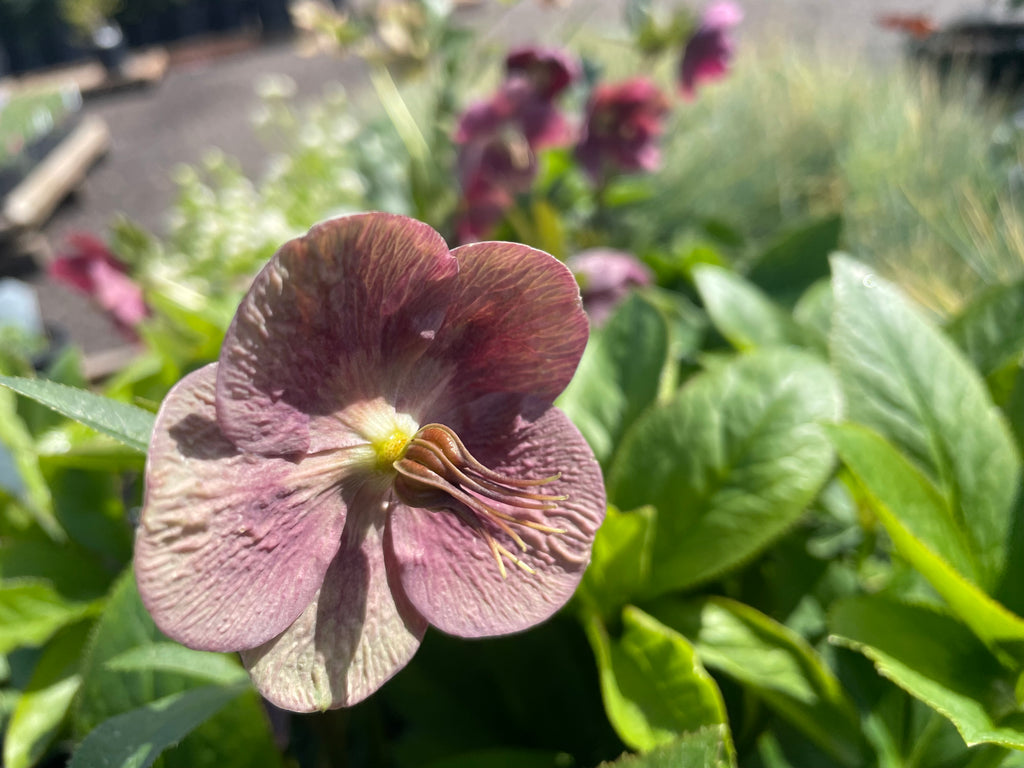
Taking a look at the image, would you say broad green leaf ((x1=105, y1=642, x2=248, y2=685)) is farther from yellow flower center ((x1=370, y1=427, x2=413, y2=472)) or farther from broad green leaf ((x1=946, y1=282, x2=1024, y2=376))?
broad green leaf ((x1=946, y1=282, x2=1024, y2=376))

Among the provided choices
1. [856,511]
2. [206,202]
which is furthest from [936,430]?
[206,202]

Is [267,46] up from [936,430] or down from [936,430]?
down

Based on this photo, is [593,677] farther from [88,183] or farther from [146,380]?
[88,183]

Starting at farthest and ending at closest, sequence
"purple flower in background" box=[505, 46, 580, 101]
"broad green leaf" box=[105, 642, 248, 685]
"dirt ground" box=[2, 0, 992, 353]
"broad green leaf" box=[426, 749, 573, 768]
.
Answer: "dirt ground" box=[2, 0, 992, 353] → "purple flower in background" box=[505, 46, 580, 101] → "broad green leaf" box=[426, 749, 573, 768] → "broad green leaf" box=[105, 642, 248, 685]

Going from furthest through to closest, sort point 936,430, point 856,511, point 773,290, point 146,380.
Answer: point 773,290 → point 146,380 → point 856,511 → point 936,430

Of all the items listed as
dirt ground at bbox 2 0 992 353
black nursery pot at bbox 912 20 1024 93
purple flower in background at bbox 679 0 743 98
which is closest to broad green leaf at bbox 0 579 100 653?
purple flower in background at bbox 679 0 743 98
